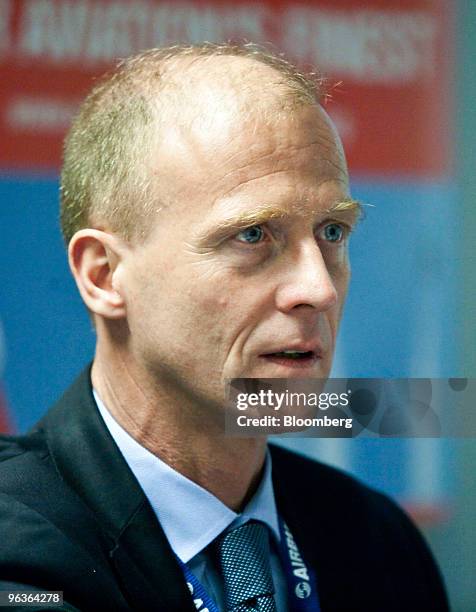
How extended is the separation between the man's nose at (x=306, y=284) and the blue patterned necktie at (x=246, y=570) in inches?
11.5

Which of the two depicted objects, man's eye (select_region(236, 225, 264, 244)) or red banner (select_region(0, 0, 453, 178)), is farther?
red banner (select_region(0, 0, 453, 178))

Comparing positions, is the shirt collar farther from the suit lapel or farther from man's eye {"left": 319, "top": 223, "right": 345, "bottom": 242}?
man's eye {"left": 319, "top": 223, "right": 345, "bottom": 242}

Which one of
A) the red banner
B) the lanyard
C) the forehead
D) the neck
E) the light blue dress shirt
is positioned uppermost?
the red banner

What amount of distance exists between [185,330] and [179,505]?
0.22 metres

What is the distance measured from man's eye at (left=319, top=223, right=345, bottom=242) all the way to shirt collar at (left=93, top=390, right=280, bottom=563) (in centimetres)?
34

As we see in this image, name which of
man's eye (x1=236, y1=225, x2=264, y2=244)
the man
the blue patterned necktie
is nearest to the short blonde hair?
the man

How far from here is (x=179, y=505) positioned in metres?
1.04

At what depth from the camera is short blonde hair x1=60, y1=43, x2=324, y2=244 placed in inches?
40.4

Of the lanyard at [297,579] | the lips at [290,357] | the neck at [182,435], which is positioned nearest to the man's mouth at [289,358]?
the lips at [290,357]

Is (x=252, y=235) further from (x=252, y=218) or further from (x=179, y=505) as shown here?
(x=179, y=505)

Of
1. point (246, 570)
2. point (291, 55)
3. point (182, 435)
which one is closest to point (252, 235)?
point (182, 435)

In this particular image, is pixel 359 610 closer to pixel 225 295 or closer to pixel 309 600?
pixel 309 600

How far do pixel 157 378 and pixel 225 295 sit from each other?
0.15 m
